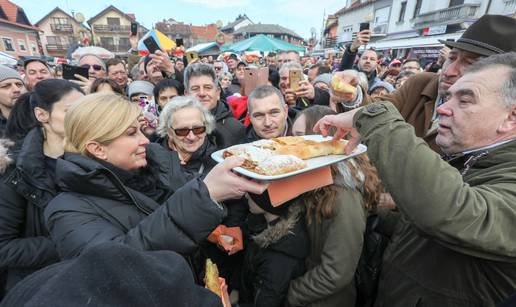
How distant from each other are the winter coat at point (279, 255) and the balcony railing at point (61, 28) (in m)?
71.7

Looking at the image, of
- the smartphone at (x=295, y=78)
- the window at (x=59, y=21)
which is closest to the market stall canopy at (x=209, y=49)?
the smartphone at (x=295, y=78)

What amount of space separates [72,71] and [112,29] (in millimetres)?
66512

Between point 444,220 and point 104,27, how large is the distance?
72590mm

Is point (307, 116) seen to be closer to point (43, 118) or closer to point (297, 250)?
point (297, 250)

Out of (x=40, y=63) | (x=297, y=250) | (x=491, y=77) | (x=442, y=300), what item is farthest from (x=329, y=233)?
(x=40, y=63)

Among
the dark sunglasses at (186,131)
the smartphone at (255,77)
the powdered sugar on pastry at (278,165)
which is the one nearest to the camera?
the powdered sugar on pastry at (278,165)

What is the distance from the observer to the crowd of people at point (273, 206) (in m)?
0.96

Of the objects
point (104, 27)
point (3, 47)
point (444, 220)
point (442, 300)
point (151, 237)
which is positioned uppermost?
point (104, 27)

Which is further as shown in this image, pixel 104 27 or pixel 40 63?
pixel 104 27

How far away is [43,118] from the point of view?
2318 millimetres

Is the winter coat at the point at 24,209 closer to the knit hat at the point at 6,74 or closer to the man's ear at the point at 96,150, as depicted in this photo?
the man's ear at the point at 96,150

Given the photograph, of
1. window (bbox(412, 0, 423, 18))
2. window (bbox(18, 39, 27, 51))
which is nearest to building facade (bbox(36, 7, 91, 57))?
window (bbox(18, 39, 27, 51))

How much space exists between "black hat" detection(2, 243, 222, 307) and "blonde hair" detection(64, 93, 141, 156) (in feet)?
3.62

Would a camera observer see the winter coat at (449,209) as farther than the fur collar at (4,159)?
No
